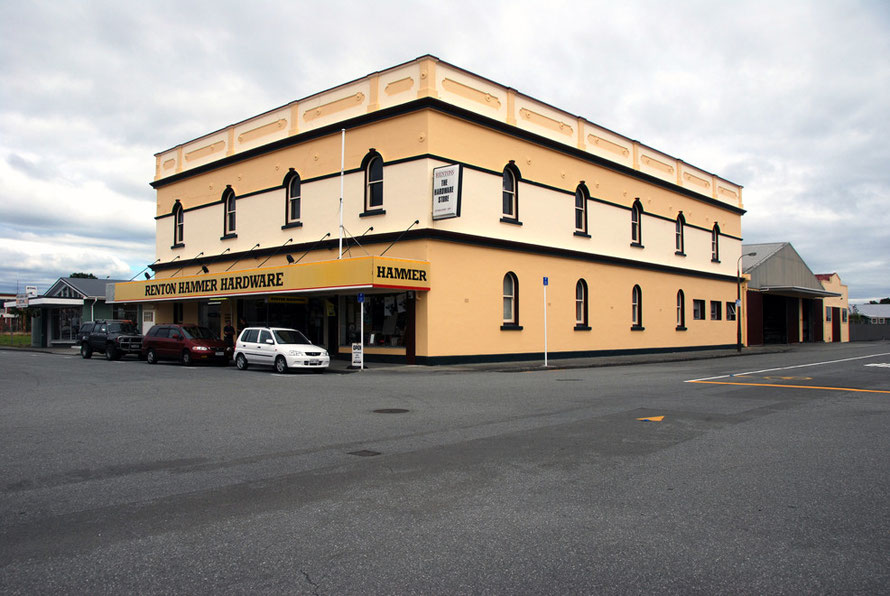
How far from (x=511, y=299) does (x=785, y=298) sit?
36340 millimetres

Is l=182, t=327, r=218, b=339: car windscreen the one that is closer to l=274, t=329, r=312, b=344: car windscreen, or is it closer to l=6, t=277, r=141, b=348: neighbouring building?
l=274, t=329, r=312, b=344: car windscreen

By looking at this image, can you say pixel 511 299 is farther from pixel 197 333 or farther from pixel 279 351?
pixel 197 333

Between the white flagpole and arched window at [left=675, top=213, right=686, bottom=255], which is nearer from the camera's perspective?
the white flagpole

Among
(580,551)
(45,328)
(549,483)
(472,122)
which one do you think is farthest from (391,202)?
(45,328)

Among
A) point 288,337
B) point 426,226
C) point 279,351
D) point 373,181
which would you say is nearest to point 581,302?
point 426,226

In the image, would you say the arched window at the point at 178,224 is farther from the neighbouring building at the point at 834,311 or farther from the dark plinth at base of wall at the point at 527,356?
the neighbouring building at the point at 834,311

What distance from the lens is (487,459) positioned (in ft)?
25.3

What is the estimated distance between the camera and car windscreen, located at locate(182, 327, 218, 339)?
83.9 feet

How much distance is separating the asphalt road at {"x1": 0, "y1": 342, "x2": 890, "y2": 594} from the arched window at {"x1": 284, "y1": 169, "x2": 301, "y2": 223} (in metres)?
17.9

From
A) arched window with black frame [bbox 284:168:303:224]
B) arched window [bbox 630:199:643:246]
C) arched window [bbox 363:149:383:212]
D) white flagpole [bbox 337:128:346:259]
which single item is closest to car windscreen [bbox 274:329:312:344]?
white flagpole [bbox 337:128:346:259]

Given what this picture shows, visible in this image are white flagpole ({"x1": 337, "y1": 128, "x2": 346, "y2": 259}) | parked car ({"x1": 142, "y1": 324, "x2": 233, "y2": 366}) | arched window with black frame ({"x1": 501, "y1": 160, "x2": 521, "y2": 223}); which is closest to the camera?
parked car ({"x1": 142, "y1": 324, "x2": 233, "y2": 366})

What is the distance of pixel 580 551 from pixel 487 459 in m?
3.13

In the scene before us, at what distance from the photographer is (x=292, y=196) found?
29.6 meters

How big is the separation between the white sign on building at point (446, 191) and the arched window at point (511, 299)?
15.3ft
